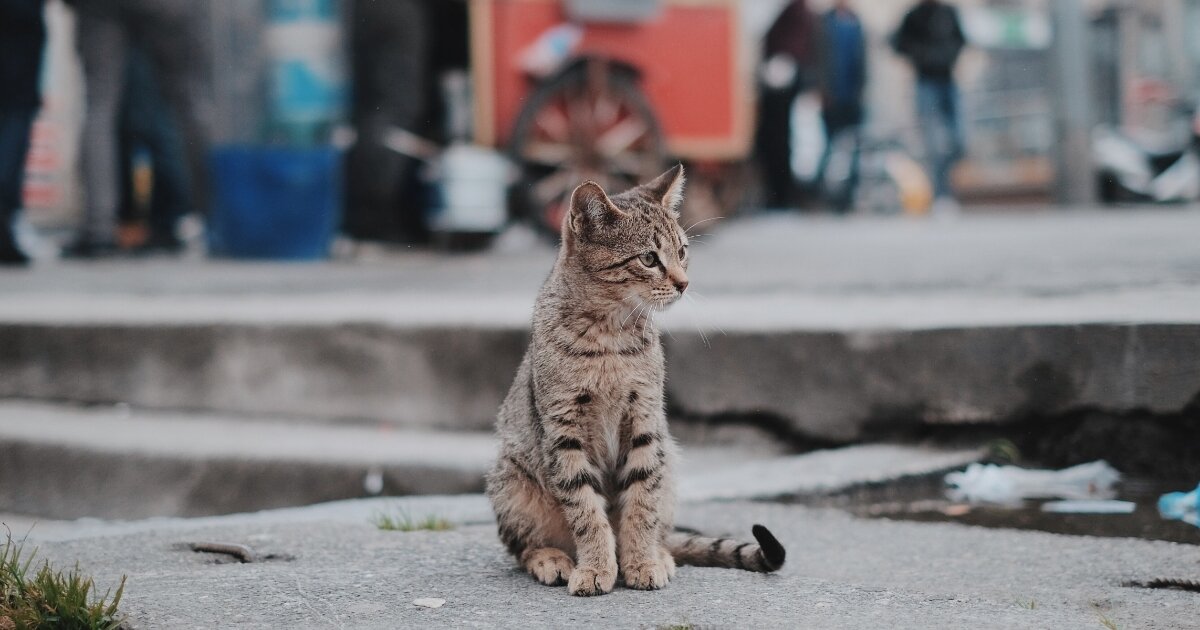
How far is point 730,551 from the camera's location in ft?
9.23

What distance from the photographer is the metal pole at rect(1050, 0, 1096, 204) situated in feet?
43.0

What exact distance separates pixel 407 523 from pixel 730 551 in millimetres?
932

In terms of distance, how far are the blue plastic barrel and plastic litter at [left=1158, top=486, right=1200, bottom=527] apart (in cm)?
597

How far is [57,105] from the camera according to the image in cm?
1294

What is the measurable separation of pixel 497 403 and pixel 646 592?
1.93 meters

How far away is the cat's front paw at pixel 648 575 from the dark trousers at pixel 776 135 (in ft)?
41.5

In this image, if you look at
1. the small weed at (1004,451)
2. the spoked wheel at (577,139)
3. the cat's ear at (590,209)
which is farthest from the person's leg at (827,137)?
the cat's ear at (590,209)

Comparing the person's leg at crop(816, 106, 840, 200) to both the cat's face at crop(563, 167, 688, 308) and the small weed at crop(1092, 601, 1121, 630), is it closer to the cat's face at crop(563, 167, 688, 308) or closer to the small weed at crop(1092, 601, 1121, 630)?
the cat's face at crop(563, 167, 688, 308)

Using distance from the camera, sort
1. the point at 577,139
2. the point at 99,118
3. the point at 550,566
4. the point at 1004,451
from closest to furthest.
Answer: the point at 550,566 < the point at 1004,451 < the point at 99,118 < the point at 577,139

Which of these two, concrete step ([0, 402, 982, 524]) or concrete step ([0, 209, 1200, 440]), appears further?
concrete step ([0, 402, 982, 524])

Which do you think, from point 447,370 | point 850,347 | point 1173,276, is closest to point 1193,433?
point 850,347

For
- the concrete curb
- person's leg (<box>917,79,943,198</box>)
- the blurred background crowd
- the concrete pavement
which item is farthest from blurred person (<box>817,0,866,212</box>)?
the concrete pavement

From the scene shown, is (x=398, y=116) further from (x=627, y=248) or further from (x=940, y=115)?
(x=940, y=115)

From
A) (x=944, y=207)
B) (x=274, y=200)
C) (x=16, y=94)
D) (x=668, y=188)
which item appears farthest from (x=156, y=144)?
(x=944, y=207)
